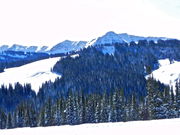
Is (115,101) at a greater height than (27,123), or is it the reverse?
(115,101)

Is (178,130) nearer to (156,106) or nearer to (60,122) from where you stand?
(156,106)

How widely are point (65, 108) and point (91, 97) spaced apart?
884 cm

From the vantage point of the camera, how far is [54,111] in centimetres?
11206

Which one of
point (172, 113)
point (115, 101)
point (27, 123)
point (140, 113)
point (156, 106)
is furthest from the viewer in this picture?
point (27, 123)

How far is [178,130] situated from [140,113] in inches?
3083

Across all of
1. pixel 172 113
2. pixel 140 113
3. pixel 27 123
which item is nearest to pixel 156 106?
pixel 172 113

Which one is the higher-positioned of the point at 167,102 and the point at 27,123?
the point at 167,102

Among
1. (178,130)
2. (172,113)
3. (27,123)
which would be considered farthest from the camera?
(27,123)

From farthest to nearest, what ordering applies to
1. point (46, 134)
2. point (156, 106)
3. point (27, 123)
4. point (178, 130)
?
point (27, 123) → point (156, 106) → point (46, 134) → point (178, 130)

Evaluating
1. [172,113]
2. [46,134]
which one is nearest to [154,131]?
[46,134]

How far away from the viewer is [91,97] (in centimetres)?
11156

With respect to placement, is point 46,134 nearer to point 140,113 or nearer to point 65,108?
point 140,113

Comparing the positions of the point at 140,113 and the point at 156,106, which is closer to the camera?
the point at 156,106

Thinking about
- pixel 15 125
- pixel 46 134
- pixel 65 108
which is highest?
pixel 46 134
